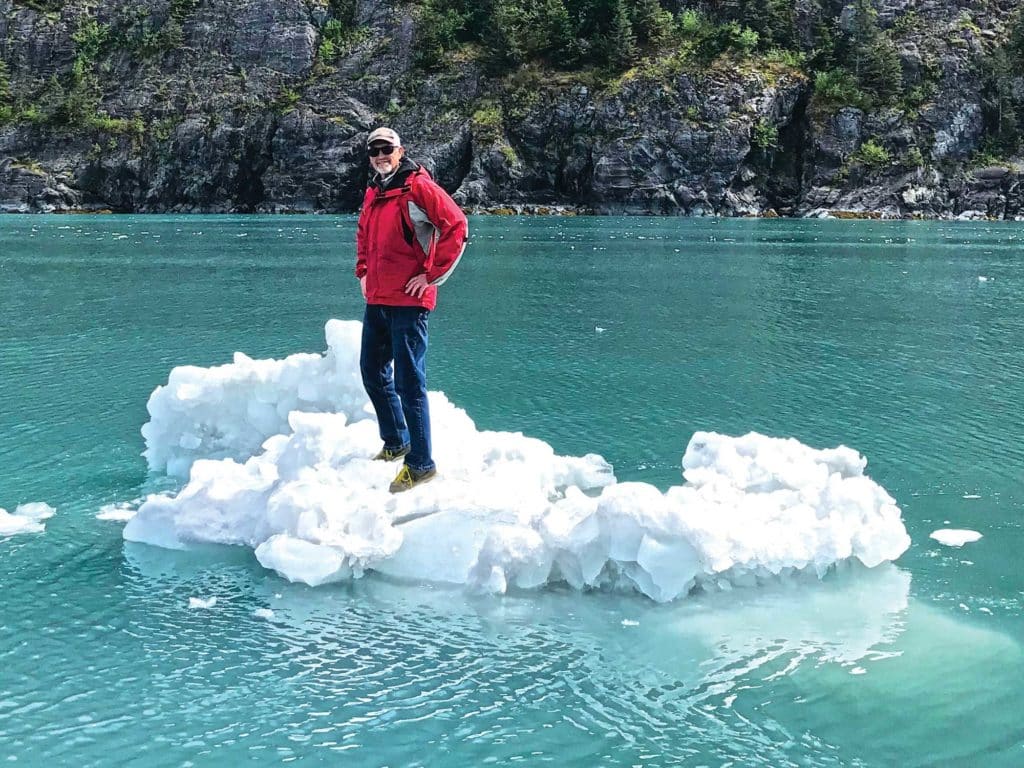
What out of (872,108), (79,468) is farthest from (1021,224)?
(79,468)

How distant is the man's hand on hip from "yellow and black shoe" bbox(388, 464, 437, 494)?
5.45 feet

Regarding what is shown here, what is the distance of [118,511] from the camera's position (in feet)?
34.4

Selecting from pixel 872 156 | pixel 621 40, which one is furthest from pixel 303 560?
pixel 621 40

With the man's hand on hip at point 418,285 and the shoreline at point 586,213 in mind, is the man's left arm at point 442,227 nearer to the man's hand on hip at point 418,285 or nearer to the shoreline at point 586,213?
the man's hand on hip at point 418,285

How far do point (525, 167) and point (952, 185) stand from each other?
1680 inches

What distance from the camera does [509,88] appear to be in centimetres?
10719

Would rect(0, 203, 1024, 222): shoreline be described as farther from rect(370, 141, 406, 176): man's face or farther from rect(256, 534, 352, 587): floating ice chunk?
rect(256, 534, 352, 587): floating ice chunk

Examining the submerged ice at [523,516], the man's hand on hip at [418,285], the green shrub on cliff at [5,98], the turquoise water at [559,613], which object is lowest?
the turquoise water at [559,613]

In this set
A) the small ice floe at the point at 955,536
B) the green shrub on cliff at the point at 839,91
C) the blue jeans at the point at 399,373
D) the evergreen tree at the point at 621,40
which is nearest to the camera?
the blue jeans at the point at 399,373

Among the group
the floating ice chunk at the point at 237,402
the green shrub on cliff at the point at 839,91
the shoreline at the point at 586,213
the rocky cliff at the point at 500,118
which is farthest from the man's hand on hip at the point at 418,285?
the green shrub on cliff at the point at 839,91

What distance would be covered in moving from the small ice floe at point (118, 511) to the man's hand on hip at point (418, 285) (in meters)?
4.01

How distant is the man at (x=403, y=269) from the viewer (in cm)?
827

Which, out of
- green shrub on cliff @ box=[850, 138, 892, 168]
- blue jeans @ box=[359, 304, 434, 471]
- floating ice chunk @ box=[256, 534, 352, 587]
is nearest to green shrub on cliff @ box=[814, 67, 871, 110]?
green shrub on cliff @ box=[850, 138, 892, 168]

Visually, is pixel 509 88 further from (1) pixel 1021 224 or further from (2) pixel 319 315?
(2) pixel 319 315
